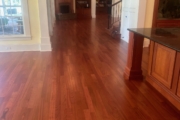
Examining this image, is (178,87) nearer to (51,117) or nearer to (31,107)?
(51,117)

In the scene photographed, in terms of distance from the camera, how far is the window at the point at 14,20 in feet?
15.0

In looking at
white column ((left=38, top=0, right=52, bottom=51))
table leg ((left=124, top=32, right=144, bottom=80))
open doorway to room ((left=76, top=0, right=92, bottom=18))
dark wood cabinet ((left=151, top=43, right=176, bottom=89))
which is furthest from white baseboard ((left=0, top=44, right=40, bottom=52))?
open doorway to room ((left=76, top=0, right=92, bottom=18))

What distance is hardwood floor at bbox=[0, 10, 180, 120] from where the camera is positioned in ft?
7.47

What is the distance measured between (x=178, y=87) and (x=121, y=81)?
1005mm

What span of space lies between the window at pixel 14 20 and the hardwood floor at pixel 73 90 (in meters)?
0.55

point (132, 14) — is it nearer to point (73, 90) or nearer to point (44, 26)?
point (44, 26)

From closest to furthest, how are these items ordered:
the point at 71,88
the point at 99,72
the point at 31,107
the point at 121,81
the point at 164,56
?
1. the point at 31,107
2. the point at 164,56
3. the point at 71,88
4. the point at 121,81
5. the point at 99,72

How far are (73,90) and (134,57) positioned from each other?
1140 millimetres

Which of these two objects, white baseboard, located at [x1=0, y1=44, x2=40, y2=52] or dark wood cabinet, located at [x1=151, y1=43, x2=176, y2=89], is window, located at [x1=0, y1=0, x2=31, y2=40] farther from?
dark wood cabinet, located at [x1=151, y1=43, x2=176, y2=89]

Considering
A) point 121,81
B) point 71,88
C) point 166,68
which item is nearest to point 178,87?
point 166,68

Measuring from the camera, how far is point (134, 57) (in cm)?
311

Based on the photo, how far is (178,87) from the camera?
2330 millimetres

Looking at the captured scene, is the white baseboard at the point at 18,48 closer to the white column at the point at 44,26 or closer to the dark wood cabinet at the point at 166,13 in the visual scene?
the white column at the point at 44,26

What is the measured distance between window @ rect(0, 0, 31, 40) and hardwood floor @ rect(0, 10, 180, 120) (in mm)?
547
